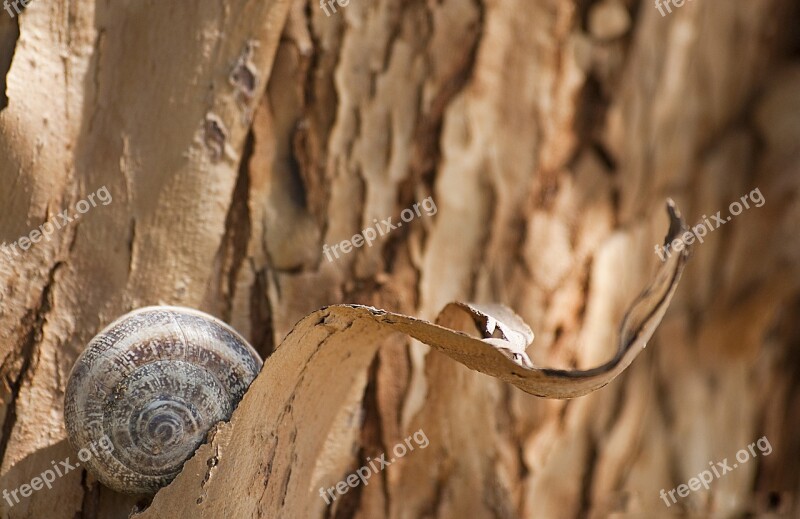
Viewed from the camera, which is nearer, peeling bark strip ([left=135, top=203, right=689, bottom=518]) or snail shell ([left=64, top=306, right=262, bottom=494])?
peeling bark strip ([left=135, top=203, right=689, bottom=518])

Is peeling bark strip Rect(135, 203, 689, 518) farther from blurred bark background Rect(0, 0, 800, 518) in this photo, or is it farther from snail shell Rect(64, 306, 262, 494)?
blurred bark background Rect(0, 0, 800, 518)

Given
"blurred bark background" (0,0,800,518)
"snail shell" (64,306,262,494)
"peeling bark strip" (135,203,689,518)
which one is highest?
"blurred bark background" (0,0,800,518)

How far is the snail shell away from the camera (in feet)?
2.43

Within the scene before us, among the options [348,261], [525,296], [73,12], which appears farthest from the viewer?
[525,296]

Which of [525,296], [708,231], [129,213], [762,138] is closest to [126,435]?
[129,213]

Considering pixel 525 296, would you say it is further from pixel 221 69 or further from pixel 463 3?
pixel 221 69

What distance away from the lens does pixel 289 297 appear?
0.92 m

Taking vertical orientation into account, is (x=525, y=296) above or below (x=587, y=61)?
below

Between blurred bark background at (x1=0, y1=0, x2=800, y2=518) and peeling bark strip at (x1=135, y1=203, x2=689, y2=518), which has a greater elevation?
blurred bark background at (x1=0, y1=0, x2=800, y2=518)

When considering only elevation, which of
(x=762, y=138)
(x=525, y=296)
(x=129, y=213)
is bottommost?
(x=525, y=296)

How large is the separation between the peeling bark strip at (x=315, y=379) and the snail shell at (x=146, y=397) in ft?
0.12

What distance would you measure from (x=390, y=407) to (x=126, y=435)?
0.34 m

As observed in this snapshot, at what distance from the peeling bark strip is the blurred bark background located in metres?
0.14

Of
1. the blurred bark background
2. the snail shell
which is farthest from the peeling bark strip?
the blurred bark background
